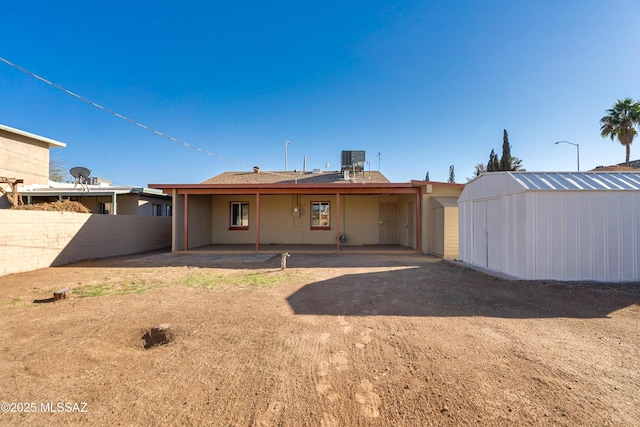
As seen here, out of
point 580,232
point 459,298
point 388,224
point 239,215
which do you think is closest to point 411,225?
point 388,224

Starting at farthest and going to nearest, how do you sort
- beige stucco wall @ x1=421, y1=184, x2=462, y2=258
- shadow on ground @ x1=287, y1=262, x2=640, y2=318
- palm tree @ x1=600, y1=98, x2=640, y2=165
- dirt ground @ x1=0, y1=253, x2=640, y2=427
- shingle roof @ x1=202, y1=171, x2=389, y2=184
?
palm tree @ x1=600, y1=98, x2=640, y2=165 → shingle roof @ x1=202, y1=171, x2=389, y2=184 → beige stucco wall @ x1=421, y1=184, x2=462, y2=258 → shadow on ground @ x1=287, y1=262, x2=640, y2=318 → dirt ground @ x1=0, y1=253, x2=640, y2=427

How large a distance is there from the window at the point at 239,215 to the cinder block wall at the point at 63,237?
3.70 meters

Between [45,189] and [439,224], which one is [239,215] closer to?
[439,224]

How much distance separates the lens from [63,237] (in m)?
8.87

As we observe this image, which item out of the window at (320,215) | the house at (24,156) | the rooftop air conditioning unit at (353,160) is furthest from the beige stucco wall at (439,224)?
Result: the house at (24,156)

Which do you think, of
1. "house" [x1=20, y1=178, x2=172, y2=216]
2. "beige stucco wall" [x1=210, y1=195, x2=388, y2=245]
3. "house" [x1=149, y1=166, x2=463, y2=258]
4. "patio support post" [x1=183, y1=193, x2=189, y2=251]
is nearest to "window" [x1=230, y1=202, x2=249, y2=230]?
"house" [x1=149, y1=166, x2=463, y2=258]

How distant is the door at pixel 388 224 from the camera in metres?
13.9

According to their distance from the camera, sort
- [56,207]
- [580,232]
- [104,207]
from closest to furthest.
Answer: [580,232], [56,207], [104,207]

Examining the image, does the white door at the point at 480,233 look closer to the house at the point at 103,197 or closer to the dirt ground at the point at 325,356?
the dirt ground at the point at 325,356

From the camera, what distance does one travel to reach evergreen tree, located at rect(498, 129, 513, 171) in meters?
31.2

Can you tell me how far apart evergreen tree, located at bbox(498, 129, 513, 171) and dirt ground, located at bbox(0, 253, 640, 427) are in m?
30.3

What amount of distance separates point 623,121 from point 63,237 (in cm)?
3647

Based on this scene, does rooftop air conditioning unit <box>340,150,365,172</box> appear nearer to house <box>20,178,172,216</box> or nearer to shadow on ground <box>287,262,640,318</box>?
shadow on ground <box>287,262,640,318</box>

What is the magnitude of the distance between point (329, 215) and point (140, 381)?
38.2 feet
